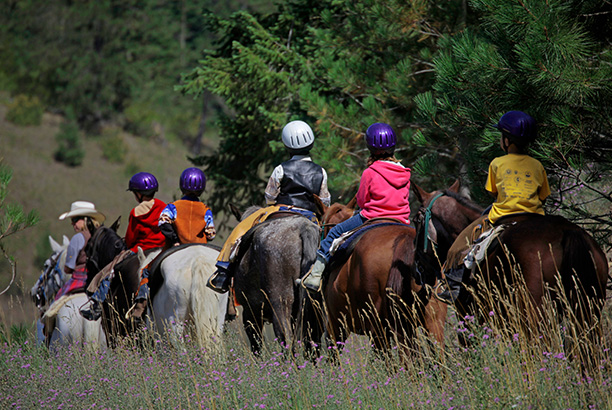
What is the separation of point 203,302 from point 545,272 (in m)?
3.94

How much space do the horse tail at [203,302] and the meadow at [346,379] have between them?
20cm

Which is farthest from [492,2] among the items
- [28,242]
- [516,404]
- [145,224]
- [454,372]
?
[28,242]

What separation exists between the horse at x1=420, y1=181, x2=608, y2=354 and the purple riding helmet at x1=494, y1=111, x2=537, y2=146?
29.3 inches

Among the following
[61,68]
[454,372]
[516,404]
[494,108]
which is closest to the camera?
[516,404]

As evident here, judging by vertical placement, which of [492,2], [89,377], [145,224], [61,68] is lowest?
[89,377]

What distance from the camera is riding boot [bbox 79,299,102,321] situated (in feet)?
30.7

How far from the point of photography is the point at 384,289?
244 inches

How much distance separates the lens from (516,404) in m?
4.07

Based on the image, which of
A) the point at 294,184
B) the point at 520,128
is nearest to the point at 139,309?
the point at 294,184

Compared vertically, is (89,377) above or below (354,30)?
below

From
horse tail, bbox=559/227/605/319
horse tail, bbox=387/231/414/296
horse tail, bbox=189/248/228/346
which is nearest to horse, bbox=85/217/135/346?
horse tail, bbox=189/248/228/346

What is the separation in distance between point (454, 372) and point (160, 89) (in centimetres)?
5195

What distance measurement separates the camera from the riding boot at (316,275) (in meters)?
6.66

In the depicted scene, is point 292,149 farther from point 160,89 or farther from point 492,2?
point 160,89
